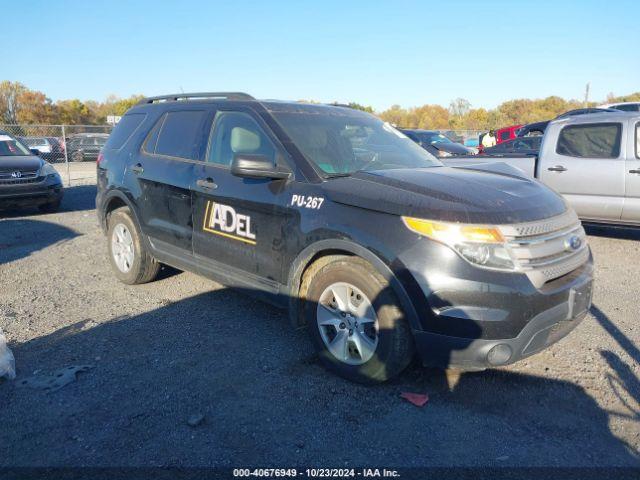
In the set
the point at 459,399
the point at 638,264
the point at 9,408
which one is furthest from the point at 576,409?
the point at 638,264

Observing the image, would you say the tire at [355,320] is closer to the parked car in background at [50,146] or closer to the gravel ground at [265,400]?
the gravel ground at [265,400]

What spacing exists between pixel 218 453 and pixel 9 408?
1445 millimetres

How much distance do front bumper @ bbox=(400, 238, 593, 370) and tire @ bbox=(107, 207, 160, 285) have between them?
3.18 meters

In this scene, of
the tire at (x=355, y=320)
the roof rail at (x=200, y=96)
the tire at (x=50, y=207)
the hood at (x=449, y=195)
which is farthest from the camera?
the tire at (x=50, y=207)

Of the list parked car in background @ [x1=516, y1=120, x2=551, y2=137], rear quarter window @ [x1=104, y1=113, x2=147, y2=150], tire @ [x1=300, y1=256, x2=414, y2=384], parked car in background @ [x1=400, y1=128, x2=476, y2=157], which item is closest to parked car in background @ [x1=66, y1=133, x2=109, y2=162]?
parked car in background @ [x1=400, y1=128, x2=476, y2=157]

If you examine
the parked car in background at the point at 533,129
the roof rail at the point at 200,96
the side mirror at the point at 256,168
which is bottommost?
the side mirror at the point at 256,168

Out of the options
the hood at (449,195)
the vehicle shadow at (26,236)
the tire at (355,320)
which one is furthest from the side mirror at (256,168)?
the vehicle shadow at (26,236)

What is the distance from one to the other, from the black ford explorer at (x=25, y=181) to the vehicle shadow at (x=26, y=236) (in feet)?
1.36

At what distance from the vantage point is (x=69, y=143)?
24984mm

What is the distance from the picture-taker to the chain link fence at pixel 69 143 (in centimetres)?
1981

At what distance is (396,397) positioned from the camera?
10.3 ft

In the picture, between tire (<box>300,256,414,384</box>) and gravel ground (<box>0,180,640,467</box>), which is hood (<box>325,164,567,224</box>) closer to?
tire (<box>300,256,414,384</box>)

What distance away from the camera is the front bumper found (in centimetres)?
271

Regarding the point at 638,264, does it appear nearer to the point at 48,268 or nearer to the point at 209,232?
the point at 209,232
